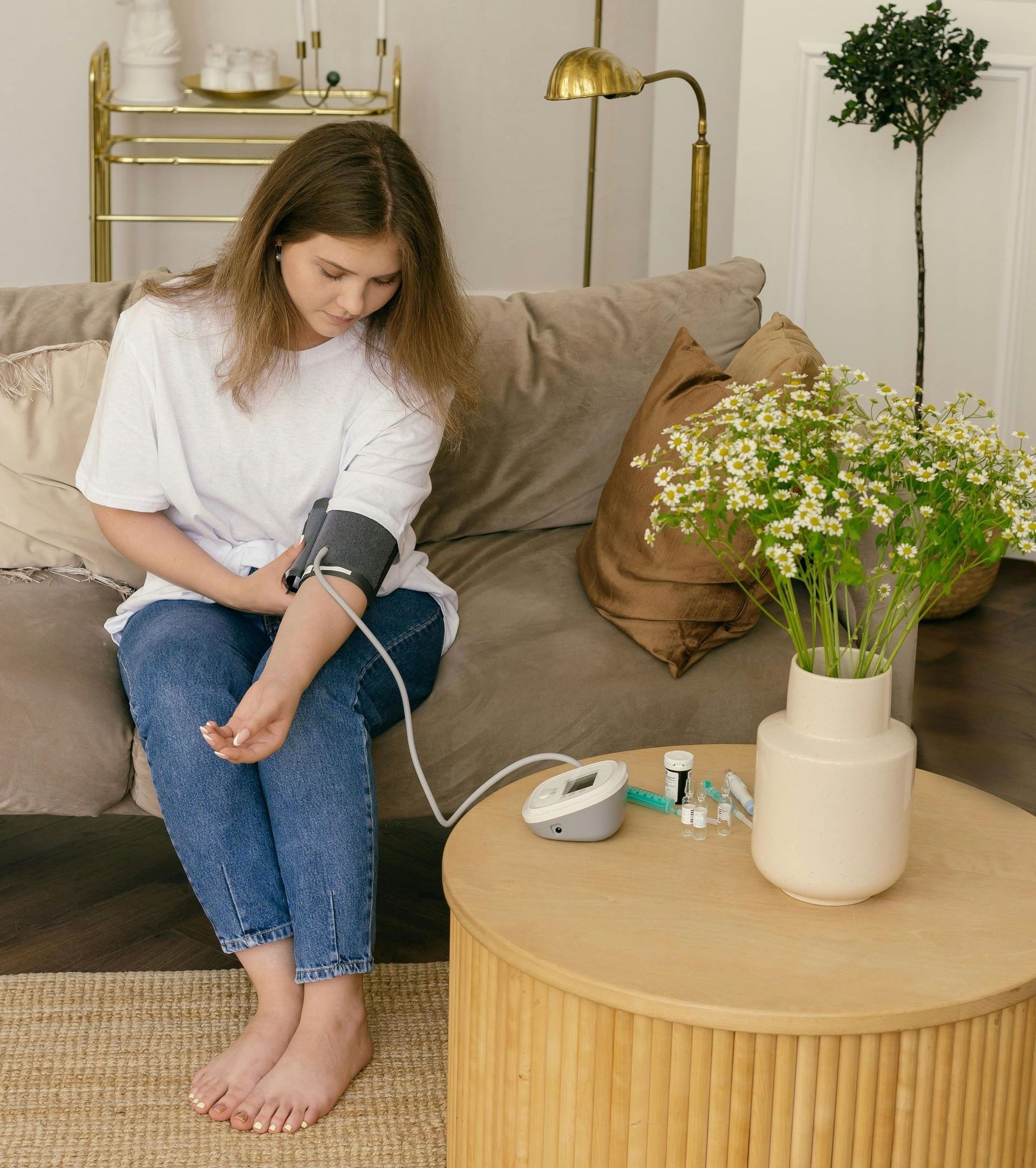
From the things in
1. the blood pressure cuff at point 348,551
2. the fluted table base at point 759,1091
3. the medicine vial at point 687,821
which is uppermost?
the blood pressure cuff at point 348,551

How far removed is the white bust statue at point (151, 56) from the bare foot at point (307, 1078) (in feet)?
9.67

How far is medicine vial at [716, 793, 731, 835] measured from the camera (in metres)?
1.12

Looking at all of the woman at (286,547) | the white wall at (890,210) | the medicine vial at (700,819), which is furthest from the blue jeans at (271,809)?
the white wall at (890,210)

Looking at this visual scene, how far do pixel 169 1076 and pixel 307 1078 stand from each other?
187 millimetres

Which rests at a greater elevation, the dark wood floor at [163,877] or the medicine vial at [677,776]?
the medicine vial at [677,776]

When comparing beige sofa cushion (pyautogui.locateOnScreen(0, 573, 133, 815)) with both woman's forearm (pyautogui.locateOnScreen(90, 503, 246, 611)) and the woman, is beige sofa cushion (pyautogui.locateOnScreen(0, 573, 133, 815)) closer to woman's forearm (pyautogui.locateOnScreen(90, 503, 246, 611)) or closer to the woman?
the woman

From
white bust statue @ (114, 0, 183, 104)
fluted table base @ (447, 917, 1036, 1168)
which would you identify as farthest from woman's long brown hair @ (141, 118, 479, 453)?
white bust statue @ (114, 0, 183, 104)

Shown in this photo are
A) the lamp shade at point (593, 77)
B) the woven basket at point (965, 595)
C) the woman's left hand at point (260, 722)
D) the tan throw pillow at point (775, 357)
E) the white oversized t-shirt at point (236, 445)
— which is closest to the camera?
the woman's left hand at point (260, 722)

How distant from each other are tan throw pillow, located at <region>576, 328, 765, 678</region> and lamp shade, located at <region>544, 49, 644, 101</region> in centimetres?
60

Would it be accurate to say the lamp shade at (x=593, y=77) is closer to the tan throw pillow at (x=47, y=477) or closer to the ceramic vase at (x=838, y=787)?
the tan throw pillow at (x=47, y=477)

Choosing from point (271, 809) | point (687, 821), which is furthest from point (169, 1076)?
point (687, 821)

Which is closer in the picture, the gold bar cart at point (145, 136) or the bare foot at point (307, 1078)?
the bare foot at point (307, 1078)

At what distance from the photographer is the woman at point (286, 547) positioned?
4.28 ft

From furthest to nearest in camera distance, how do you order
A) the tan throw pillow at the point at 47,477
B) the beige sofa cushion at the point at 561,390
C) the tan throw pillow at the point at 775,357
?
the beige sofa cushion at the point at 561,390
the tan throw pillow at the point at 47,477
the tan throw pillow at the point at 775,357
